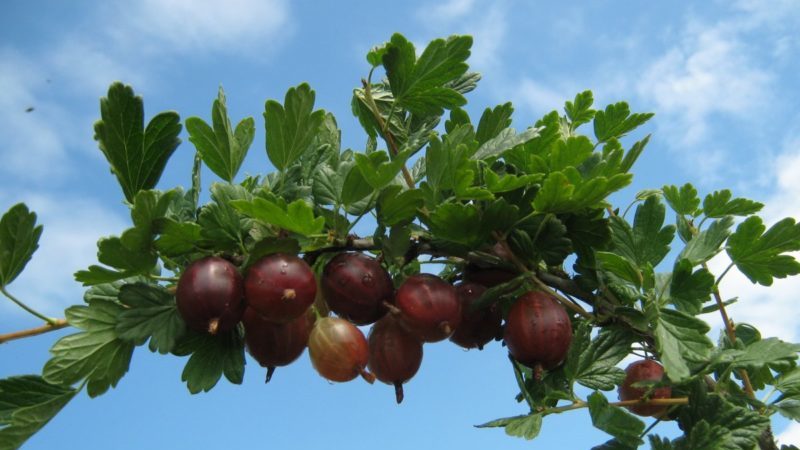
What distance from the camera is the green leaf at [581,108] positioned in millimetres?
1713

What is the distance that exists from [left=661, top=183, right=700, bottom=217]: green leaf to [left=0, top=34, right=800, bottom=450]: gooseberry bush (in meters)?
0.19

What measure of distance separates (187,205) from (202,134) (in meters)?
0.12

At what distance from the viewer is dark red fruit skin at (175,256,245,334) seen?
109 centimetres

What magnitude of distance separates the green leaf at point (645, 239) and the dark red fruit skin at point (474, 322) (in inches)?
9.7

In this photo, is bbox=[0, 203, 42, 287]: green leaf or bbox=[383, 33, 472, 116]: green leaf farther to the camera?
bbox=[383, 33, 472, 116]: green leaf

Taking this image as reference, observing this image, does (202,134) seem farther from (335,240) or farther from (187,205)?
(335,240)

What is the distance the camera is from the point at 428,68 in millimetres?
1378

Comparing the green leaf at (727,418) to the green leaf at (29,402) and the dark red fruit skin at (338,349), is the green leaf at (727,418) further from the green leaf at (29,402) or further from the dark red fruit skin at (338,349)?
the green leaf at (29,402)

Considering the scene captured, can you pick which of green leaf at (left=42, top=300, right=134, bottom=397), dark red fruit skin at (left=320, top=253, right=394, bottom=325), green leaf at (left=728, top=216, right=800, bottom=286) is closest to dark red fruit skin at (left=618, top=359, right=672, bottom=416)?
green leaf at (left=728, top=216, right=800, bottom=286)

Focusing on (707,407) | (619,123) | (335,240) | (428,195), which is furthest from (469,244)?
(619,123)

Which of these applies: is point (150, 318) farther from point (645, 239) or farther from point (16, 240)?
point (645, 239)

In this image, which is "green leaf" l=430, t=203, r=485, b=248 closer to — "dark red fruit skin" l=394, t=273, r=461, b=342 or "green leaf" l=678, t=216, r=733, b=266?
"dark red fruit skin" l=394, t=273, r=461, b=342

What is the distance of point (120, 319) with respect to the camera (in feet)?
3.73

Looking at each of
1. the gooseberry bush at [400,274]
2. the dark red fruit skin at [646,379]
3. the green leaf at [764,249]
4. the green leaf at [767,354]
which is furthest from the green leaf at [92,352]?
the green leaf at [764,249]
